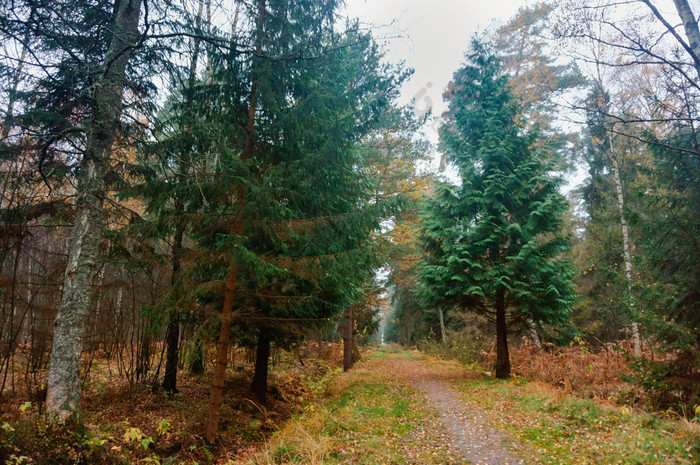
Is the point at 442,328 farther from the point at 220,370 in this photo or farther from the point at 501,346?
the point at 220,370

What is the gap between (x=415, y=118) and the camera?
44.4ft

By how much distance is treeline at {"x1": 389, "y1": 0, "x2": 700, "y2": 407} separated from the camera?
618 centimetres

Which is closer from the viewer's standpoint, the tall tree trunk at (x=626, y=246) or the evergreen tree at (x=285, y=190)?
the evergreen tree at (x=285, y=190)

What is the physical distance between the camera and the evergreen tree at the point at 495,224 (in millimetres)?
9914

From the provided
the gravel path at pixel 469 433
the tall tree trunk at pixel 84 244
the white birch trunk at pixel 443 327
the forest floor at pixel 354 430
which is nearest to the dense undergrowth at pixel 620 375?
the forest floor at pixel 354 430

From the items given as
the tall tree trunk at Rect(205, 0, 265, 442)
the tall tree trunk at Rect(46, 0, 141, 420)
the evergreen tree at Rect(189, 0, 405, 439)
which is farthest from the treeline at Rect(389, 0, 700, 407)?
the tall tree trunk at Rect(46, 0, 141, 420)

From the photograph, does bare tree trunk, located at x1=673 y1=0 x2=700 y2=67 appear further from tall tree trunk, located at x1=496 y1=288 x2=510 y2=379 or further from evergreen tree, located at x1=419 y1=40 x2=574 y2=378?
tall tree trunk, located at x1=496 y1=288 x2=510 y2=379

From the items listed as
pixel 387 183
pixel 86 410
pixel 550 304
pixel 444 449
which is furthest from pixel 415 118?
pixel 86 410

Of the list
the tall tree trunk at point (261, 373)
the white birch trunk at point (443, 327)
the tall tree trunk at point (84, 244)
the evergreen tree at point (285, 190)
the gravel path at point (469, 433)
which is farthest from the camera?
the white birch trunk at point (443, 327)

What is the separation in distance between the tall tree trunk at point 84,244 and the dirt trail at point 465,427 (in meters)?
5.93

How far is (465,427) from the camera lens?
256 inches

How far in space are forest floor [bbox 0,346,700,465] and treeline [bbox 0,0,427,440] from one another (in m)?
0.61

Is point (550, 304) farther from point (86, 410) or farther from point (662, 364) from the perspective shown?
point (86, 410)

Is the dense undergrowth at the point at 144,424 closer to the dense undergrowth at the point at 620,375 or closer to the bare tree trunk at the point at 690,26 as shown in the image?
the dense undergrowth at the point at 620,375
